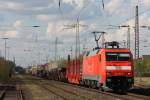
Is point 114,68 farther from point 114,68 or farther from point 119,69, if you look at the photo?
point 119,69

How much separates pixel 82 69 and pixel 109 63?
14.5 m

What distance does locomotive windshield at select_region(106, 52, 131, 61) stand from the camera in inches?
1548

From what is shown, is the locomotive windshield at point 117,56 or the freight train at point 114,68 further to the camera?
the locomotive windshield at point 117,56

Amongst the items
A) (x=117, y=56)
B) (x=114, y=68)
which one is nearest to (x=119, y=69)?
(x=114, y=68)

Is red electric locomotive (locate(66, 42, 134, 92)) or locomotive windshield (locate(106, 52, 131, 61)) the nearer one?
red electric locomotive (locate(66, 42, 134, 92))

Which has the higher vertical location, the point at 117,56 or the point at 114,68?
the point at 117,56

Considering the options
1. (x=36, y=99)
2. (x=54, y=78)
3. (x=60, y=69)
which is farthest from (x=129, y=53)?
(x=54, y=78)

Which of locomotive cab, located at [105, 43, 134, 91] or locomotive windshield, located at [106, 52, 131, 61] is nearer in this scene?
locomotive cab, located at [105, 43, 134, 91]

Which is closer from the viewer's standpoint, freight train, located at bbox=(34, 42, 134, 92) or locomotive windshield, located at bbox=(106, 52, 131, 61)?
freight train, located at bbox=(34, 42, 134, 92)

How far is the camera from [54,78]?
330ft

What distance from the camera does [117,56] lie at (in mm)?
39438

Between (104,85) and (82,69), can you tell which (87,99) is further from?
(82,69)

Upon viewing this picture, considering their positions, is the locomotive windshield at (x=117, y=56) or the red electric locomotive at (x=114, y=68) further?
the locomotive windshield at (x=117, y=56)

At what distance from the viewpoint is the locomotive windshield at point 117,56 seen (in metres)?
39.3
